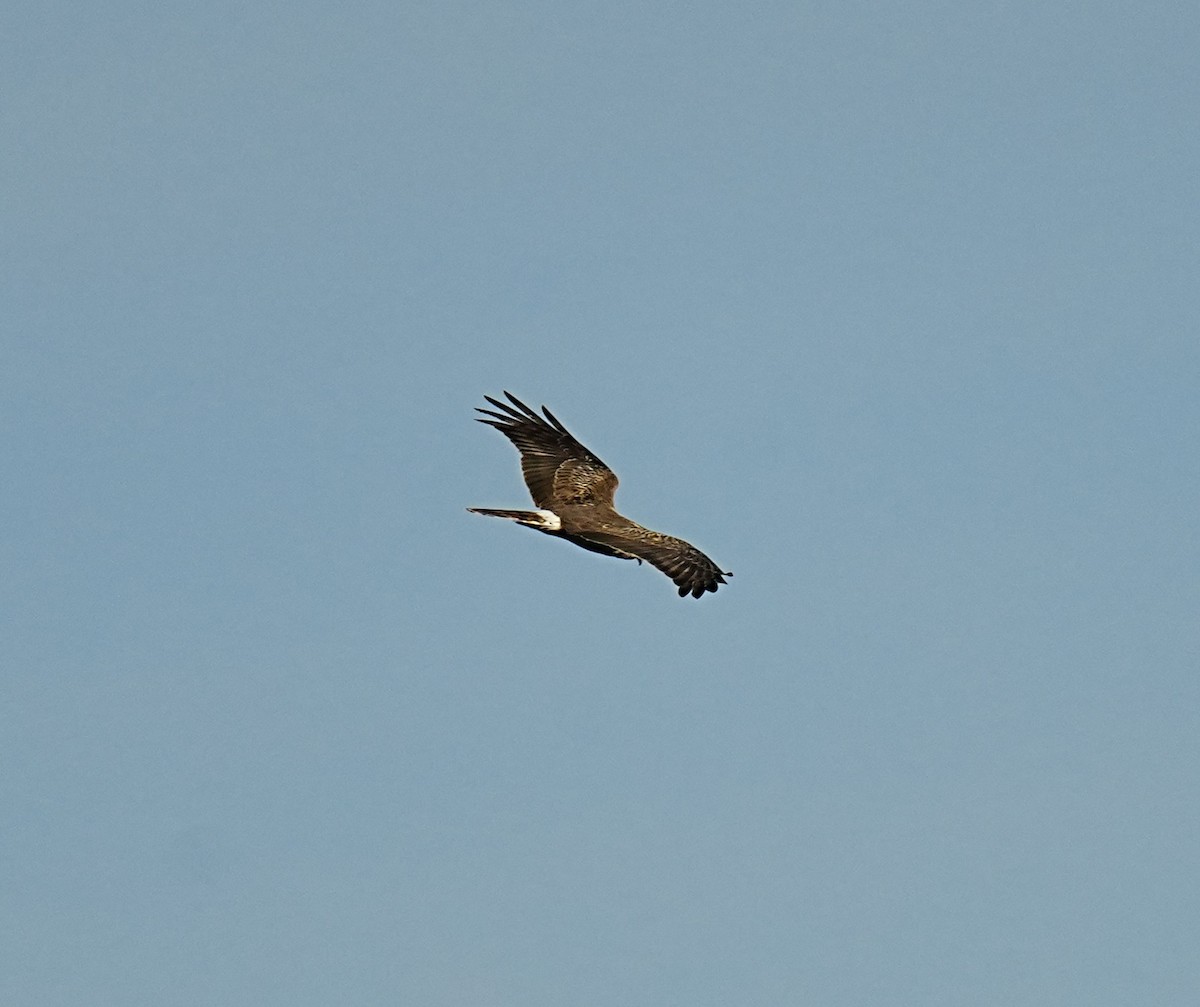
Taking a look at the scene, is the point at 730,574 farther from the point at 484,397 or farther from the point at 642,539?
the point at 484,397

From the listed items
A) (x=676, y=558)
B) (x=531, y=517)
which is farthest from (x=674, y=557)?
(x=531, y=517)

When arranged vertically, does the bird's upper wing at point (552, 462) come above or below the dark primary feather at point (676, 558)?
above

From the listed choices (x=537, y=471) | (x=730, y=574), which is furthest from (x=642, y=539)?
(x=537, y=471)

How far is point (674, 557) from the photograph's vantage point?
139 ft

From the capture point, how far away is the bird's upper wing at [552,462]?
48438mm

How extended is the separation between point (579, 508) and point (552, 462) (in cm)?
276

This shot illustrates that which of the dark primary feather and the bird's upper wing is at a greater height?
the bird's upper wing

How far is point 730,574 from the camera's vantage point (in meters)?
41.5

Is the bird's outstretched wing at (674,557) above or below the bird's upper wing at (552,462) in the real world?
below

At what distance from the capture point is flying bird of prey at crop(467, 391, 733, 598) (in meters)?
42.0

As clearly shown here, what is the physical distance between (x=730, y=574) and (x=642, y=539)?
9.17ft

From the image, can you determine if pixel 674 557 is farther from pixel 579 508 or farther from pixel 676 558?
pixel 579 508

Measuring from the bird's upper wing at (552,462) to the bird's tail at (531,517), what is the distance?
1928mm

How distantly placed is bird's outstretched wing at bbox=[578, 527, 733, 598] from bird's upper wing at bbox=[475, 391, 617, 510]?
410cm
